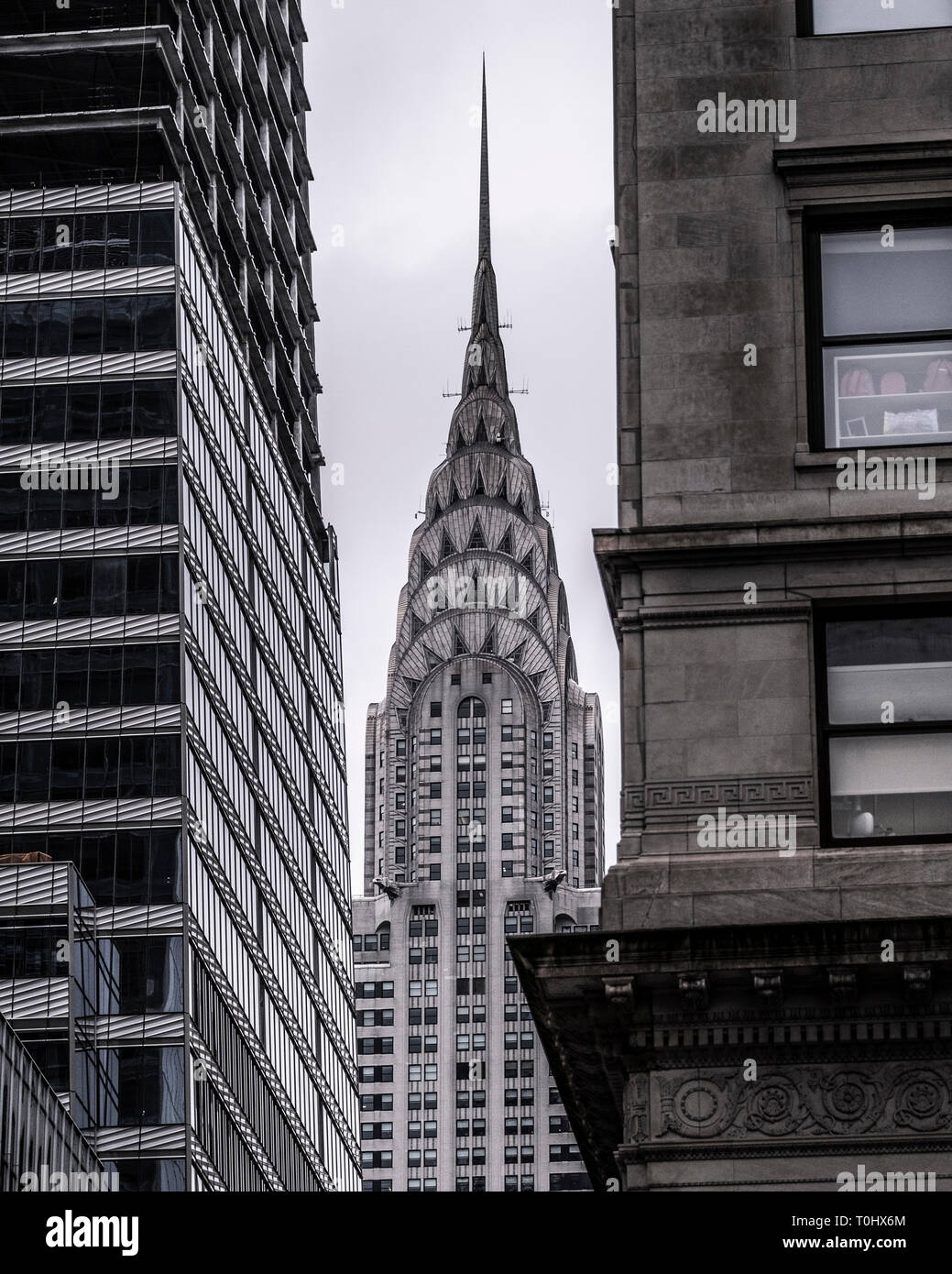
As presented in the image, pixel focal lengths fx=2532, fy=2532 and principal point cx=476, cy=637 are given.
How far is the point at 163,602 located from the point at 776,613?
7850 cm

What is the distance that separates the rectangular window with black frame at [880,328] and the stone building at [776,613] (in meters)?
0.03

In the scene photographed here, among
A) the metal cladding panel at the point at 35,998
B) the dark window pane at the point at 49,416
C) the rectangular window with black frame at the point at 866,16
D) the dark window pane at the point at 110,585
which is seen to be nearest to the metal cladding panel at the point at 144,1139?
the metal cladding panel at the point at 35,998

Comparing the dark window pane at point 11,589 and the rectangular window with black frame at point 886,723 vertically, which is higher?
the dark window pane at point 11,589

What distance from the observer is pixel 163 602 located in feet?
334

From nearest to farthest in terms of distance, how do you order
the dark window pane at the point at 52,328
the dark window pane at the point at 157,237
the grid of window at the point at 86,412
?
1. the grid of window at the point at 86,412
2. the dark window pane at the point at 52,328
3. the dark window pane at the point at 157,237

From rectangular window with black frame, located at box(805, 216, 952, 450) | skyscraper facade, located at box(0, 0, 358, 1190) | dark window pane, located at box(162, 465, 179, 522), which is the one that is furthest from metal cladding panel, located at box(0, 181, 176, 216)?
rectangular window with black frame, located at box(805, 216, 952, 450)

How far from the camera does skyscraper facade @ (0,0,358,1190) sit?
9669cm

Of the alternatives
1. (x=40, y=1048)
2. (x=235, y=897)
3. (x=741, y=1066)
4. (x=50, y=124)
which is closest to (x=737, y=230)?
(x=741, y=1066)

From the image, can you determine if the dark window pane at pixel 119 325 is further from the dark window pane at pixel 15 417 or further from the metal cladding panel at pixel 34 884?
the metal cladding panel at pixel 34 884

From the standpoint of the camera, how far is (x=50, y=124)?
115 m

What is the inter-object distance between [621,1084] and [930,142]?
10.3m

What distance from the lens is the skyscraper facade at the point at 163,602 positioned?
96.7 meters

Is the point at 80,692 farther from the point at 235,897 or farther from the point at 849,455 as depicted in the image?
the point at 849,455

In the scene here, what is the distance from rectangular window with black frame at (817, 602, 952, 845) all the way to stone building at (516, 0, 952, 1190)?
3cm
